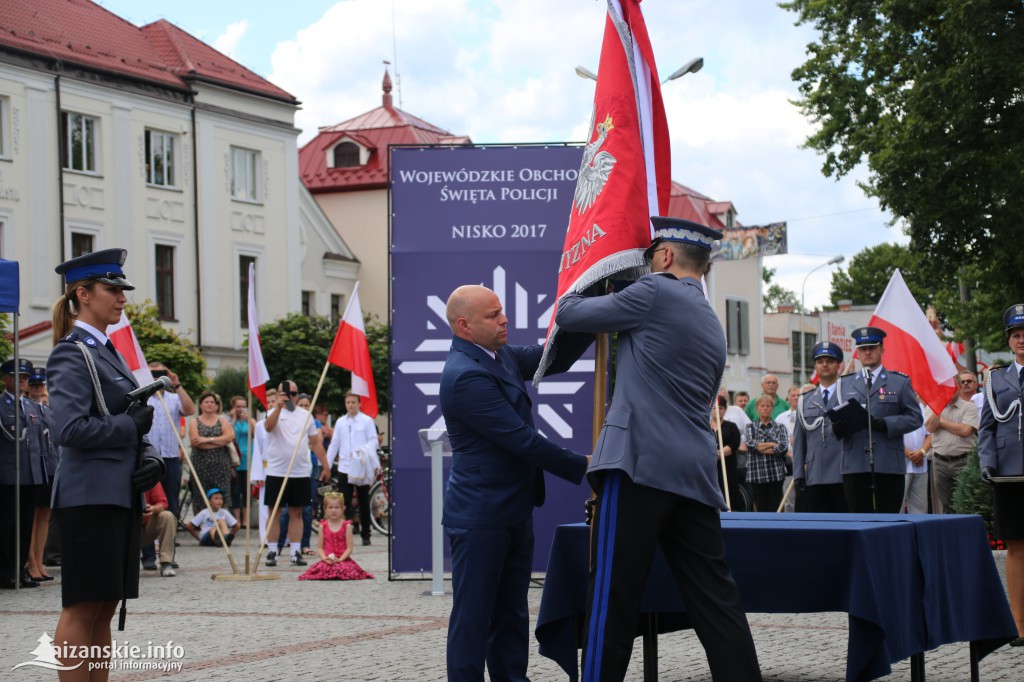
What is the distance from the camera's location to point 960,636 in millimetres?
7023

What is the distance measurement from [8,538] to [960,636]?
9.75 m

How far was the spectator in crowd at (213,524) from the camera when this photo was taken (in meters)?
18.3

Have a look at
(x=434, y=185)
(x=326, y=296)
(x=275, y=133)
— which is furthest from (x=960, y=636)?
(x=326, y=296)

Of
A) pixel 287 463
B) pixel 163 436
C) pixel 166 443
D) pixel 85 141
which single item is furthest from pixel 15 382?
pixel 85 141

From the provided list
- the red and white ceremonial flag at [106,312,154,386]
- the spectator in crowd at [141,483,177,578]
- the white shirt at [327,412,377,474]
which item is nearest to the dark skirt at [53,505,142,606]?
the red and white ceremonial flag at [106,312,154,386]

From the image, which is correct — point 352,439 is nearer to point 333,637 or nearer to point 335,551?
point 335,551

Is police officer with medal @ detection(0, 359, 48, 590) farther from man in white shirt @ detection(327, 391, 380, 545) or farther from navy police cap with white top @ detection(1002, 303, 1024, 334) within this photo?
navy police cap with white top @ detection(1002, 303, 1024, 334)

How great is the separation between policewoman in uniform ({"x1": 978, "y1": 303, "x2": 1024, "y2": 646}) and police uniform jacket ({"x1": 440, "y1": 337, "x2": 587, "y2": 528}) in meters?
3.59

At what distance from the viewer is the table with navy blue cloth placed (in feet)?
20.9

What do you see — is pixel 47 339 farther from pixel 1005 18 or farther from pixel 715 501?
pixel 715 501

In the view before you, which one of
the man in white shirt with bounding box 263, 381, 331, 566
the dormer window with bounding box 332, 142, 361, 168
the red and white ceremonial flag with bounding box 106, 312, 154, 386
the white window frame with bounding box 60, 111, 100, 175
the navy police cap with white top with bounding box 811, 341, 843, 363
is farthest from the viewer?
the dormer window with bounding box 332, 142, 361, 168

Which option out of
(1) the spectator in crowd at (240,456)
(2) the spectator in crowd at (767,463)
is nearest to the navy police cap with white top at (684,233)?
(2) the spectator in crowd at (767,463)

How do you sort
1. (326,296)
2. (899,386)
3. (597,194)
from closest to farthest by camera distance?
(597,194), (899,386), (326,296)

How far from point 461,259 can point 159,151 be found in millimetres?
32688
